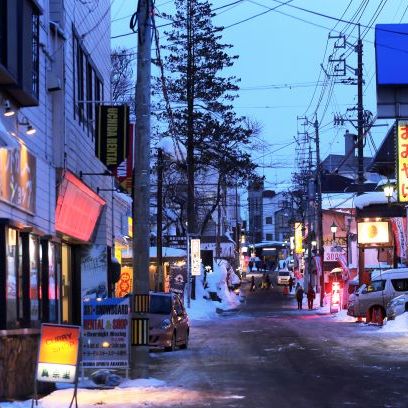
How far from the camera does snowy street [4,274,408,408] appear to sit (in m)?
11.5

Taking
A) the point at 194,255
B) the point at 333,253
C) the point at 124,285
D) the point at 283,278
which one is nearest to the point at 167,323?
the point at 124,285

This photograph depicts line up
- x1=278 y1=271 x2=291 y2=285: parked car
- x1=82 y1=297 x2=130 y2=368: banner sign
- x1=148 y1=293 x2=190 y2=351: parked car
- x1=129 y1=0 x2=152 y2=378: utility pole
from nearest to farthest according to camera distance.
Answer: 1. x1=82 y1=297 x2=130 y2=368: banner sign
2. x1=129 y1=0 x2=152 y2=378: utility pole
3. x1=148 y1=293 x2=190 y2=351: parked car
4. x1=278 y1=271 x2=291 y2=285: parked car

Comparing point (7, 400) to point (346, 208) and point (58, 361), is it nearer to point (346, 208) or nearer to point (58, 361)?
point (58, 361)

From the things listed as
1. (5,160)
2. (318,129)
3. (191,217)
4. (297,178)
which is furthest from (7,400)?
(297,178)

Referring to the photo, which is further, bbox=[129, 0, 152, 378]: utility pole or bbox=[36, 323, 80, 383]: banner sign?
bbox=[129, 0, 152, 378]: utility pole

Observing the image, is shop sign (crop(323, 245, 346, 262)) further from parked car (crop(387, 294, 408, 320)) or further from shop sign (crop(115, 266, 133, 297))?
parked car (crop(387, 294, 408, 320))

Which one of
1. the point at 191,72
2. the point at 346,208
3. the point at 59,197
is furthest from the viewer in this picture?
the point at 346,208

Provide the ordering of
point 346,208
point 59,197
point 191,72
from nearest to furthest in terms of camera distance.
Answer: point 59,197 < point 191,72 < point 346,208

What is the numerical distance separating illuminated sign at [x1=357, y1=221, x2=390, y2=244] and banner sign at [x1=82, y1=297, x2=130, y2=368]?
25.1 metres

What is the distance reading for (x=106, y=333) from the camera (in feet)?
46.3

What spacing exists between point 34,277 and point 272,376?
487 centimetres

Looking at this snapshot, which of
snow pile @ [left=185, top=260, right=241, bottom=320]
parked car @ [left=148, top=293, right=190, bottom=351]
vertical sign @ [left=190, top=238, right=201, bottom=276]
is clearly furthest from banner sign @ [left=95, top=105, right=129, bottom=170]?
vertical sign @ [left=190, top=238, right=201, bottom=276]

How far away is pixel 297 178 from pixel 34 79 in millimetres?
69949

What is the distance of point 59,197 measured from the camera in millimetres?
17141
